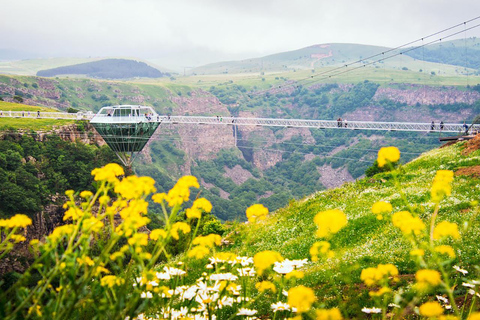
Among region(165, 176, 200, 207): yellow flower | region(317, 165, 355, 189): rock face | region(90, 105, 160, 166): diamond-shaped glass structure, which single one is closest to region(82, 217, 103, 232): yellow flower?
region(165, 176, 200, 207): yellow flower

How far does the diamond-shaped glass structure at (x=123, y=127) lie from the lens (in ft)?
172

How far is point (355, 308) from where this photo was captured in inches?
272

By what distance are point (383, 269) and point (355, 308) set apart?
154 inches

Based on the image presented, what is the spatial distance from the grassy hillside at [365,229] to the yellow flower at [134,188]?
1.09 m

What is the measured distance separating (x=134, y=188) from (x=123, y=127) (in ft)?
Result: 166

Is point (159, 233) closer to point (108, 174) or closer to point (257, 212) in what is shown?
point (108, 174)

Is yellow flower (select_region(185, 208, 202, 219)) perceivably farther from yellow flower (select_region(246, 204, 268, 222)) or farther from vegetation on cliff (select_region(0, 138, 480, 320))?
yellow flower (select_region(246, 204, 268, 222))

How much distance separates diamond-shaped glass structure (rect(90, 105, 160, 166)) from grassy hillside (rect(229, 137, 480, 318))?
3765cm

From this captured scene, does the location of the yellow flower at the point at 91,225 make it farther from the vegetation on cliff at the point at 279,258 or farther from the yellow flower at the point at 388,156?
the yellow flower at the point at 388,156

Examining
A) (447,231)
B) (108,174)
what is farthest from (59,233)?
(447,231)

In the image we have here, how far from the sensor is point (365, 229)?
12.6 m

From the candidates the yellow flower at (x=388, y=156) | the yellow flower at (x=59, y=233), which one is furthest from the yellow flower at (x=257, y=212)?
the yellow flower at (x=59, y=233)

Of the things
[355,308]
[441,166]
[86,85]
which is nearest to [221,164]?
[86,85]

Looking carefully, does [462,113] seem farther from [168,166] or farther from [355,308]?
[355,308]
